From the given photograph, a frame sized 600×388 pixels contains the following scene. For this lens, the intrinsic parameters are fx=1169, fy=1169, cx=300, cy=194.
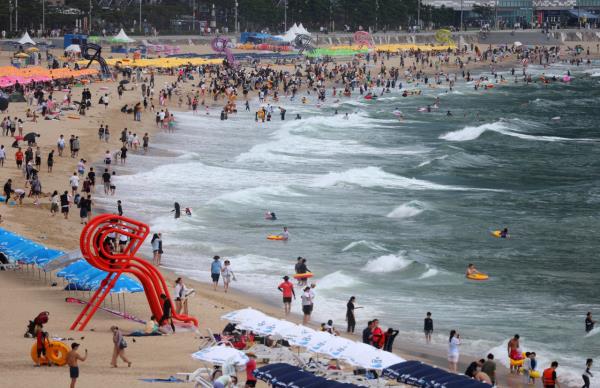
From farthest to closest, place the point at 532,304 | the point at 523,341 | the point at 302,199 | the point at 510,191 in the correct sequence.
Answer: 1. the point at 510,191
2. the point at 302,199
3. the point at 532,304
4. the point at 523,341

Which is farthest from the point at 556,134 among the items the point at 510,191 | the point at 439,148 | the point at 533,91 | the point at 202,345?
the point at 202,345

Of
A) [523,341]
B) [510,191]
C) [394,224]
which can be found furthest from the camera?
[510,191]

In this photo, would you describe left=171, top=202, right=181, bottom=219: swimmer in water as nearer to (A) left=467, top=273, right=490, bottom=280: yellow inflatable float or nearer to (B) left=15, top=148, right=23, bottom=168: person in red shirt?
(B) left=15, top=148, right=23, bottom=168: person in red shirt

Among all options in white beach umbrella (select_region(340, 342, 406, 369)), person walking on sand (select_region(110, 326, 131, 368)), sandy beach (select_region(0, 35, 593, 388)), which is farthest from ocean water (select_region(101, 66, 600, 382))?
person walking on sand (select_region(110, 326, 131, 368))

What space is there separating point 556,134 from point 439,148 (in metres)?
14.8

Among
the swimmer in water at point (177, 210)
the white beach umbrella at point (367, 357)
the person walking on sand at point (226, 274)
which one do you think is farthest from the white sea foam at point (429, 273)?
Result: the white beach umbrella at point (367, 357)

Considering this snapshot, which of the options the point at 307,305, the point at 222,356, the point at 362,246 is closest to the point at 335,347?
the point at 222,356

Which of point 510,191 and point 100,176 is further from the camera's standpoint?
point 510,191

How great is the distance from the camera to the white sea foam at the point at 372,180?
48625 millimetres

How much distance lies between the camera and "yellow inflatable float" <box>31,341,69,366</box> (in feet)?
70.1

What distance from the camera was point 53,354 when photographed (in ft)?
70.2

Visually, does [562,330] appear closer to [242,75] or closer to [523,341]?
[523,341]

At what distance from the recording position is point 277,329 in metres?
22.3

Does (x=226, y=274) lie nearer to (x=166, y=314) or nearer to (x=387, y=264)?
(x=387, y=264)
